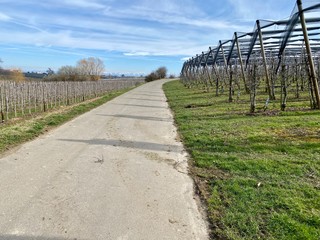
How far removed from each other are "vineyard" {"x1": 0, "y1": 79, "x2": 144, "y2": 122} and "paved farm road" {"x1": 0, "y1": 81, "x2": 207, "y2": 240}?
7.30 metres

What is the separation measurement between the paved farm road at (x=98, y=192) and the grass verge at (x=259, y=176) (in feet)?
1.16

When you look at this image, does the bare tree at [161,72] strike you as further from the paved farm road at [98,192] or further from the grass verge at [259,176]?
the paved farm road at [98,192]

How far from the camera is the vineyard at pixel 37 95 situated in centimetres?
1320

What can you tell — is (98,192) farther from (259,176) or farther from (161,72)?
(161,72)

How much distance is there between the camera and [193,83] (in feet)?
134

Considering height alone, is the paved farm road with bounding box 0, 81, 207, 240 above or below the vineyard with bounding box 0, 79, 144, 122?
below

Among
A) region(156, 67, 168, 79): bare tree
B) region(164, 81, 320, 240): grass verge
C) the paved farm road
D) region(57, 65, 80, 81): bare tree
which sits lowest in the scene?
the paved farm road

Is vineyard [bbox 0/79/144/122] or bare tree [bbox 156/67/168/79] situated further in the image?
bare tree [bbox 156/67/168/79]

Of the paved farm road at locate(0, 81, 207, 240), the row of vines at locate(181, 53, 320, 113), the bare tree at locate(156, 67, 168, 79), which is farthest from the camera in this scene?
the bare tree at locate(156, 67, 168, 79)

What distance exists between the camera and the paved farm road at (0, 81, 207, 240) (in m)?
2.92

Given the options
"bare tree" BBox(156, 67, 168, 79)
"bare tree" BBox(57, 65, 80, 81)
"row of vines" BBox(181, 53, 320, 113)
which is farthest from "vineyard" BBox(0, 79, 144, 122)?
"bare tree" BBox(156, 67, 168, 79)

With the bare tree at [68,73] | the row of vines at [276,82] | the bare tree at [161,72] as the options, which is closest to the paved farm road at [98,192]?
the row of vines at [276,82]

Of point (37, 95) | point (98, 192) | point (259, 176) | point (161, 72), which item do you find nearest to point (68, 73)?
point (161, 72)

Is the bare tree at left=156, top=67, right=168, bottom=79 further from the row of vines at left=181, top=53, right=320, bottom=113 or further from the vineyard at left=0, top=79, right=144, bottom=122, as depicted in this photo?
the vineyard at left=0, top=79, right=144, bottom=122
